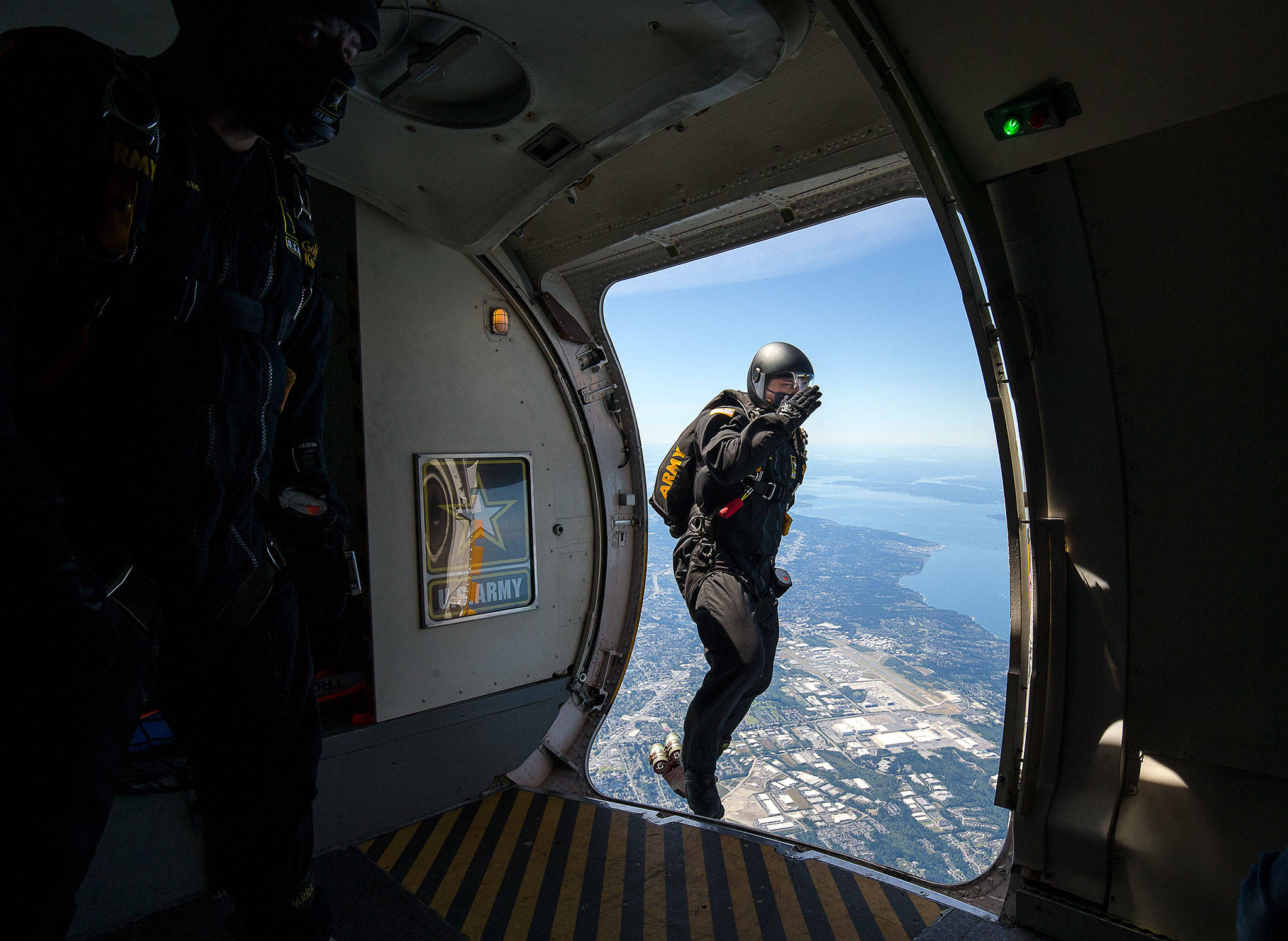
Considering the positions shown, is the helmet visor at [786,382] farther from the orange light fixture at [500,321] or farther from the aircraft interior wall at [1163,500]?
the aircraft interior wall at [1163,500]

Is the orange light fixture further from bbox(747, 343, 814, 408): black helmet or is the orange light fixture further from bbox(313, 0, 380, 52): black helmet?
bbox(313, 0, 380, 52): black helmet

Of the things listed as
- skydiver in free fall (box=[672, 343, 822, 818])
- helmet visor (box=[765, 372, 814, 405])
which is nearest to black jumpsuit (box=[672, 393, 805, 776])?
skydiver in free fall (box=[672, 343, 822, 818])

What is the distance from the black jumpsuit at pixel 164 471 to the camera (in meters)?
1.01

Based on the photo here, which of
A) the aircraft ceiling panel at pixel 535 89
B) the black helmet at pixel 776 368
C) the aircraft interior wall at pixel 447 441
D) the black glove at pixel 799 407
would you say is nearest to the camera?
the aircraft ceiling panel at pixel 535 89

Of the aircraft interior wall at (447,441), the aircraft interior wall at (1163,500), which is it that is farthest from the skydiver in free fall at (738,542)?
the aircraft interior wall at (1163,500)

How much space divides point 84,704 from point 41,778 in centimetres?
11

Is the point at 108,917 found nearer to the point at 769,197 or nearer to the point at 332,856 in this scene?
the point at 332,856

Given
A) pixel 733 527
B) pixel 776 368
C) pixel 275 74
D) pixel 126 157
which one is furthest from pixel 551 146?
pixel 733 527

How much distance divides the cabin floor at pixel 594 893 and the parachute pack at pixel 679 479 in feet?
6.29

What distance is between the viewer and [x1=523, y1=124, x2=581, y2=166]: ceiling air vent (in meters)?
2.28

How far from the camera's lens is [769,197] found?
289 cm

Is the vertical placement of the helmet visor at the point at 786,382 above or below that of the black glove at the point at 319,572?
above

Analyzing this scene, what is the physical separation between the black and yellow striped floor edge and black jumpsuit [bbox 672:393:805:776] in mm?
1220

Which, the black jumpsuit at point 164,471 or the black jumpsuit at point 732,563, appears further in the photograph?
the black jumpsuit at point 732,563
